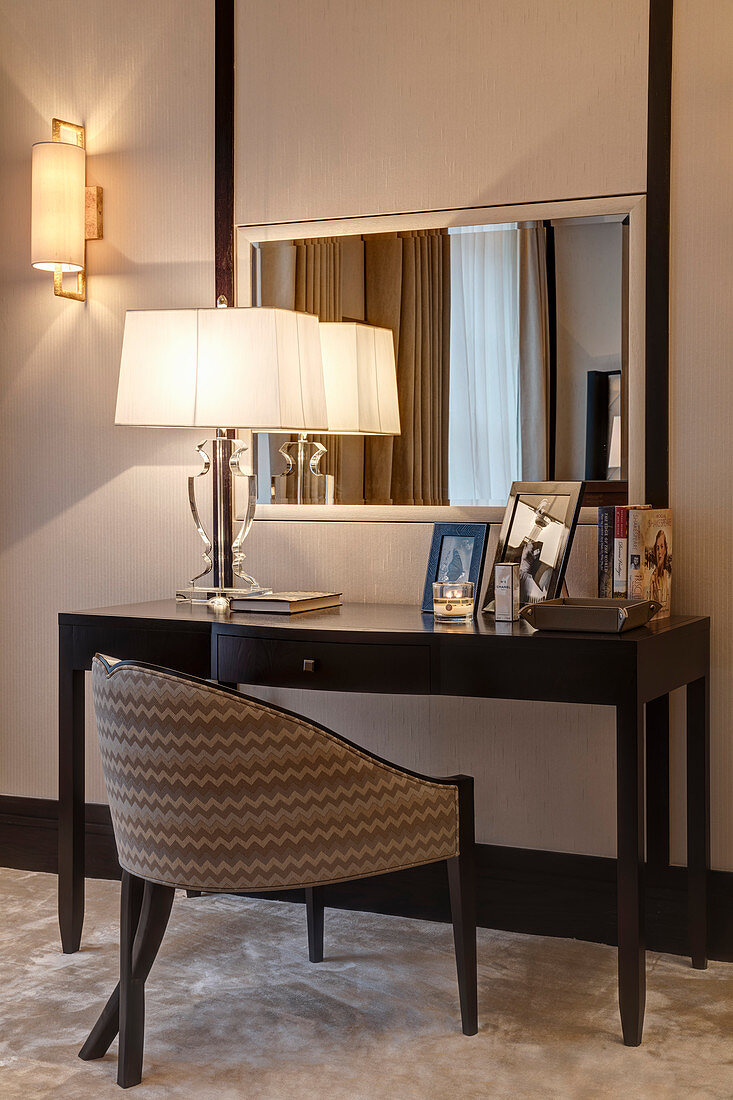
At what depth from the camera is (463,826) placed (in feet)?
6.84

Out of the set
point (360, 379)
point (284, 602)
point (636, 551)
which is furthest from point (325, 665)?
point (360, 379)

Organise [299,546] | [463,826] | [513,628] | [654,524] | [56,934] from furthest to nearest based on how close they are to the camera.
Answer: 1. [299,546]
2. [56,934]
3. [654,524]
4. [513,628]
5. [463,826]

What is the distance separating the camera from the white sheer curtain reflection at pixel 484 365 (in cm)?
266

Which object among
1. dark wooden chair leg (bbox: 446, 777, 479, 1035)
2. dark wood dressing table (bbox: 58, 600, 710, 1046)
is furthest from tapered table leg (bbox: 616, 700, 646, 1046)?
dark wooden chair leg (bbox: 446, 777, 479, 1035)

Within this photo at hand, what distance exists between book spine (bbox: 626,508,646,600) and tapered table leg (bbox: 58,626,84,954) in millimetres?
1197

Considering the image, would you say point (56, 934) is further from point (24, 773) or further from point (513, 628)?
point (513, 628)

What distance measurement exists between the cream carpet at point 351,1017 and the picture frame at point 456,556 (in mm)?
759

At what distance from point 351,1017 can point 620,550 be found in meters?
1.05

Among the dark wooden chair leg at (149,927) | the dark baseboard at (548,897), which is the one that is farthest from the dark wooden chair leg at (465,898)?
the dark baseboard at (548,897)

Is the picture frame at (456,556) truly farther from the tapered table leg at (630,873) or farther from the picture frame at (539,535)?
the tapered table leg at (630,873)

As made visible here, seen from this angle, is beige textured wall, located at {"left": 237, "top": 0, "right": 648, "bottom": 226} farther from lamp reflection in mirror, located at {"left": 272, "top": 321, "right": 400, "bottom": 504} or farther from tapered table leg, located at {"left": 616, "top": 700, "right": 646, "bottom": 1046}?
tapered table leg, located at {"left": 616, "top": 700, "right": 646, "bottom": 1046}

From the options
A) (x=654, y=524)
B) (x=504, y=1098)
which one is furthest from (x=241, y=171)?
(x=504, y=1098)

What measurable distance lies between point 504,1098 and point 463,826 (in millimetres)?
439

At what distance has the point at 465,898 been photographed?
82.3 inches
